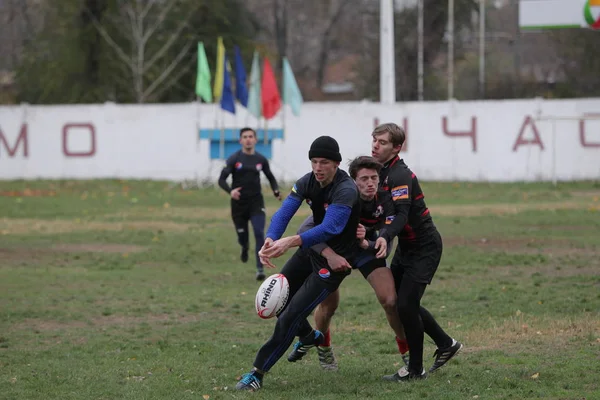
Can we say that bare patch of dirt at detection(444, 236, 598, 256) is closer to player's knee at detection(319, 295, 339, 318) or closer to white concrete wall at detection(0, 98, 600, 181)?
player's knee at detection(319, 295, 339, 318)

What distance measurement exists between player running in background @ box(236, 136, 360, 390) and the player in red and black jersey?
14.9 inches

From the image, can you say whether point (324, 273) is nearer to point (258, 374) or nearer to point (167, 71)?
point (258, 374)

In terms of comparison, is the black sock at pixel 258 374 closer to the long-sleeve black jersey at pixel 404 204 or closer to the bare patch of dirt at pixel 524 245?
the long-sleeve black jersey at pixel 404 204

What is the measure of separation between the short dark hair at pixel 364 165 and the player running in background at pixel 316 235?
0.37 feet

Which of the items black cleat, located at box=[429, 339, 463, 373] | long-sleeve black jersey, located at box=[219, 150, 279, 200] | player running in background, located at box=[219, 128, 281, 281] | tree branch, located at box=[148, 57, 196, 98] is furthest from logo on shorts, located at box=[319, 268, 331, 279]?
tree branch, located at box=[148, 57, 196, 98]

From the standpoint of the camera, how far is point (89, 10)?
147 ft

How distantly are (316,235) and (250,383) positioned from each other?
1.28 metres

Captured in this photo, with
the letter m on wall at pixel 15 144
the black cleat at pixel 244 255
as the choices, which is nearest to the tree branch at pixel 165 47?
the letter m on wall at pixel 15 144

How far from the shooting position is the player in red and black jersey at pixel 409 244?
791 cm

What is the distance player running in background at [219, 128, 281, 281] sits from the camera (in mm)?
14828

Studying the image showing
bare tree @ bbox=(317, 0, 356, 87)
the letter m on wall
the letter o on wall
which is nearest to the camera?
the letter o on wall

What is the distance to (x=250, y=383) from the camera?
7836 millimetres

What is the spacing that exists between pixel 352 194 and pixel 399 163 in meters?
0.67

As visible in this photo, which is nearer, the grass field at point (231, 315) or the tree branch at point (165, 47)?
the grass field at point (231, 315)
